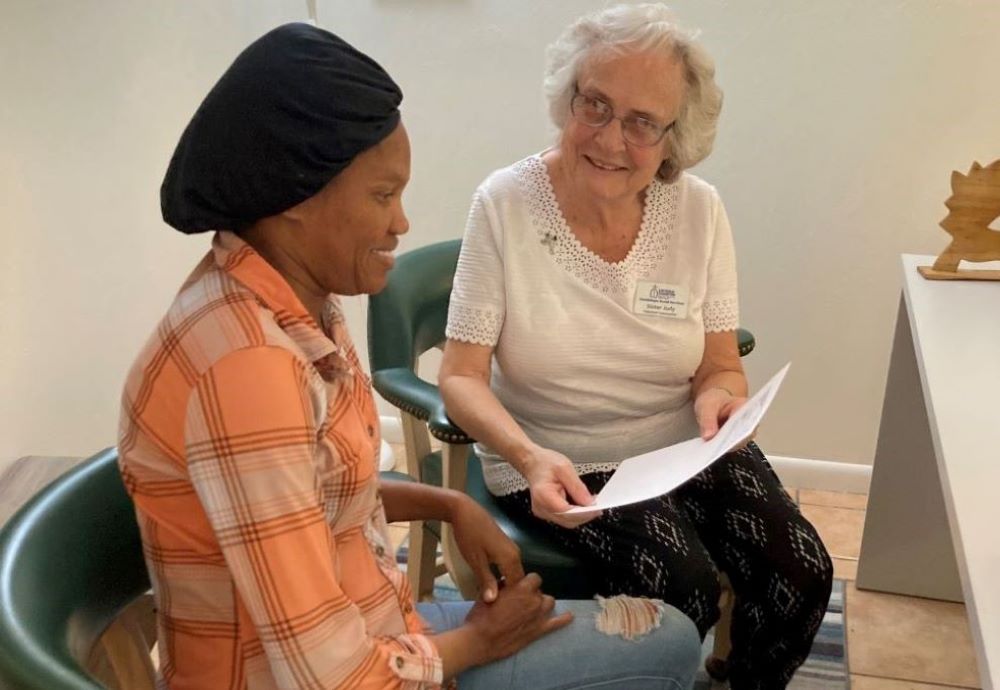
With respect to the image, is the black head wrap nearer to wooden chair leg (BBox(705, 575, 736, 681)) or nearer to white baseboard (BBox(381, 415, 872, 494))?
wooden chair leg (BBox(705, 575, 736, 681))

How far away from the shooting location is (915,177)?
251 cm

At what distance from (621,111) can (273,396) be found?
3.17 ft

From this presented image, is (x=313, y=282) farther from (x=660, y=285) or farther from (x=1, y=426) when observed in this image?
(x=1, y=426)

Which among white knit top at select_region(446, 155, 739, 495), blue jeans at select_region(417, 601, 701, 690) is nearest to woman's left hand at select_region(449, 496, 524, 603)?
blue jeans at select_region(417, 601, 701, 690)

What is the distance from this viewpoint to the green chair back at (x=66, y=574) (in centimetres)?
77

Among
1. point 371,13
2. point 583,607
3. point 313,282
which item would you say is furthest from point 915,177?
point 313,282

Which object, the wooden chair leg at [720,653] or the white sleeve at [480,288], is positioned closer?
the white sleeve at [480,288]

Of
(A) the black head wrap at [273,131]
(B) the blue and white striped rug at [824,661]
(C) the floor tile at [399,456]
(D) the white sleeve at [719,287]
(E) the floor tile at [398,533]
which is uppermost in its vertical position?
(A) the black head wrap at [273,131]

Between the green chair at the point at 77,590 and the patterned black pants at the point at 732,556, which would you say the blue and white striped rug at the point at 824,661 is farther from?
the green chair at the point at 77,590

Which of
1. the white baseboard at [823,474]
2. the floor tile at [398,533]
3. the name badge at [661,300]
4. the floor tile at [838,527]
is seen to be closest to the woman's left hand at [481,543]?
the name badge at [661,300]

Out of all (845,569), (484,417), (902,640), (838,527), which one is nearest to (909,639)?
(902,640)

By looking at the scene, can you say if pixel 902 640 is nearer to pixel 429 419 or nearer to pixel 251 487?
pixel 429 419

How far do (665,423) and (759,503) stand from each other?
0.22 metres

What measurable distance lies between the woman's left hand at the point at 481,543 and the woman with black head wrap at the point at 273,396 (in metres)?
0.24
